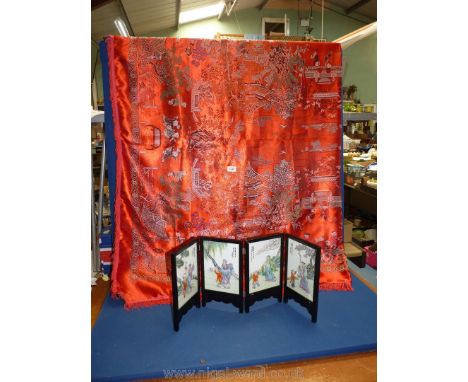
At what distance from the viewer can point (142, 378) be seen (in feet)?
6.88

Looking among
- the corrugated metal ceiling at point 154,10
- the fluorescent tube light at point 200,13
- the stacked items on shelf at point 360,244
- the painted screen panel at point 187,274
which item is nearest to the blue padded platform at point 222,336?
the painted screen panel at point 187,274

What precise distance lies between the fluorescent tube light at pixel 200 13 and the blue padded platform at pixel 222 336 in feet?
26.5

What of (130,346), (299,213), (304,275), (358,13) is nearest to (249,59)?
A: (299,213)

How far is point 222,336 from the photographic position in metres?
2.44

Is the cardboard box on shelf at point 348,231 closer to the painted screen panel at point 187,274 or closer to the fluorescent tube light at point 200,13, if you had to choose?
the painted screen panel at point 187,274

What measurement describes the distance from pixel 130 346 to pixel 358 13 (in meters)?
10.9

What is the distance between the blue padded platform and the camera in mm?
2193

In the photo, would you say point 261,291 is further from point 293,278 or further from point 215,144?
point 215,144

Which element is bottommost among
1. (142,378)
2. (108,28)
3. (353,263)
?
(142,378)

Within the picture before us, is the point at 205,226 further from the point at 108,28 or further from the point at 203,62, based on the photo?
the point at 108,28

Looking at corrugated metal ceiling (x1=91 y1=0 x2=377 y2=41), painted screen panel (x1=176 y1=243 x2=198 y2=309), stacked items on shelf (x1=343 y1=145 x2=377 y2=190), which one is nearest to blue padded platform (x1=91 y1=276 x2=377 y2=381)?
painted screen panel (x1=176 y1=243 x2=198 y2=309)

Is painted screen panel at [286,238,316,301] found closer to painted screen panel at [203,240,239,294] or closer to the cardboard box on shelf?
painted screen panel at [203,240,239,294]

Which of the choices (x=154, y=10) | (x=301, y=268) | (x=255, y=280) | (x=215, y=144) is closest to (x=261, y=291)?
(x=255, y=280)
